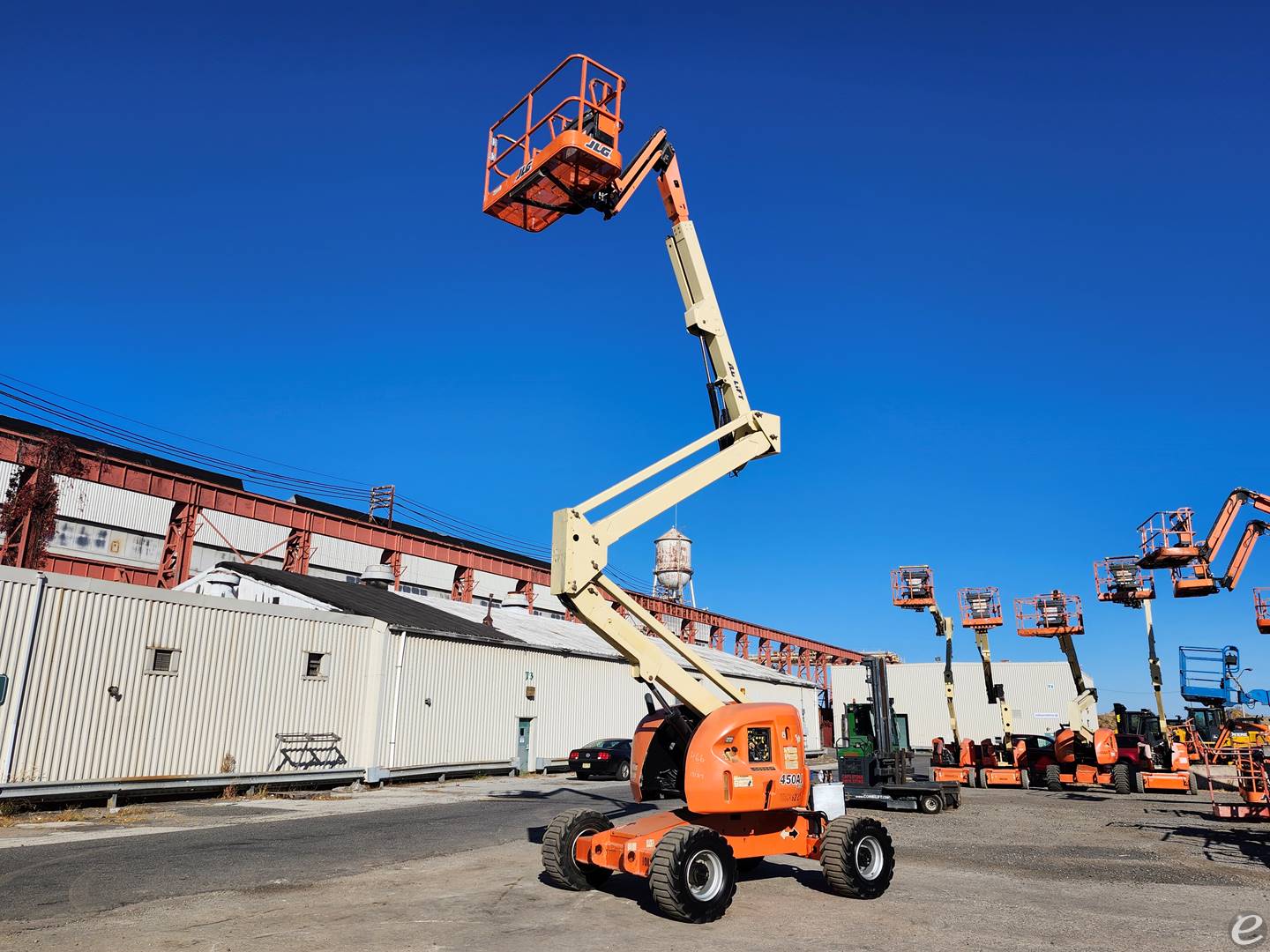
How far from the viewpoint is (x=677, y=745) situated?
1041cm

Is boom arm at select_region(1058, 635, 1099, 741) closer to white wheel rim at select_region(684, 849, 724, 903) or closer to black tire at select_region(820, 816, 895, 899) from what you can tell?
black tire at select_region(820, 816, 895, 899)

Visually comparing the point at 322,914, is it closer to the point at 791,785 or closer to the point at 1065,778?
the point at 791,785

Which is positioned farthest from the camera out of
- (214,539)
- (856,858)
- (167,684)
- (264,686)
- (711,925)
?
(214,539)

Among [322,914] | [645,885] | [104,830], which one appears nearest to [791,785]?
[645,885]

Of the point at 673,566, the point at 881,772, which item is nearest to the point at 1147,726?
the point at 881,772

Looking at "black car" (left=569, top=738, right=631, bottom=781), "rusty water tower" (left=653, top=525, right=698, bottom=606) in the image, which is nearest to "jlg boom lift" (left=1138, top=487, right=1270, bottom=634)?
"black car" (left=569, top=738, right=631, bottom=781)

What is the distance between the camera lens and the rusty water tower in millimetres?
68438

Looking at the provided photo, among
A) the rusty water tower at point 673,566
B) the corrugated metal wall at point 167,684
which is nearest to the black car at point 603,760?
the corrugated metal wall at point 167,684

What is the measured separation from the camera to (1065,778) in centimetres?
2603

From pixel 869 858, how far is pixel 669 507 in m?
4.72

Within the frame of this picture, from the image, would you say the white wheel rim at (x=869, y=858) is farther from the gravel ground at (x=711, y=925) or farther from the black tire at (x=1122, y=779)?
the black tire at (x=1122, y=779)

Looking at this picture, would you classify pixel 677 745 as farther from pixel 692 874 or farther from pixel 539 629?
pixel 539 629

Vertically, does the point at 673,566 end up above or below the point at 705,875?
above

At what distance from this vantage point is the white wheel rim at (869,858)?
31.6ft
